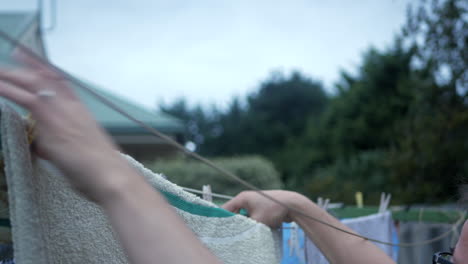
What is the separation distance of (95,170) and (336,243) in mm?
789

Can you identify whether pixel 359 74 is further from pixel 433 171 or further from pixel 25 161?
pixel 25 161

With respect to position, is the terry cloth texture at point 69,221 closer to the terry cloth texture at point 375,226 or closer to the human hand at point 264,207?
the human hand at point 264,207

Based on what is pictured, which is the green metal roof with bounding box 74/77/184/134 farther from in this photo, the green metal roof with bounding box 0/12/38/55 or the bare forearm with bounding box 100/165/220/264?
the bare forearm with bounding box 100/165/220/264

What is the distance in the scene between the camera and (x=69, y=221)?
694mm

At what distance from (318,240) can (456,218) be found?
1967 millimetres

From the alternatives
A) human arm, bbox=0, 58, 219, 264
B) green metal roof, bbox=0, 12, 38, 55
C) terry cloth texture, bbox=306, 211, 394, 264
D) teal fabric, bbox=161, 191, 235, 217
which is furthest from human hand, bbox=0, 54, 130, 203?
green metal roof, bbox=0, 12, 38, 55

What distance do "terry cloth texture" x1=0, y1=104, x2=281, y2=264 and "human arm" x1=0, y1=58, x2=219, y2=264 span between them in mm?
60

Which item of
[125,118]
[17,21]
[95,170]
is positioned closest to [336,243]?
[95,170]

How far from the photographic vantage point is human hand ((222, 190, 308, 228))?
3.72 feet

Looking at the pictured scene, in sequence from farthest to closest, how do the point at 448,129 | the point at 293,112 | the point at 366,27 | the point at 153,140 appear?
1. the point at 293,112
2. the point at 366,27
3. the point at 153,140
4. the point at 448,129

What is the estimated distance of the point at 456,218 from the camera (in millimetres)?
2707

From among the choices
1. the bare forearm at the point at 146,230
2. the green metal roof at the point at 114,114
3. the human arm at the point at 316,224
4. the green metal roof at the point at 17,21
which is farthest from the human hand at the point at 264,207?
the green metal roof at the point at 17,21

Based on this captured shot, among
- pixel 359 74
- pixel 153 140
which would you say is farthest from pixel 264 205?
pixel 359 74

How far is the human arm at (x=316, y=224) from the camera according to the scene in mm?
1098
